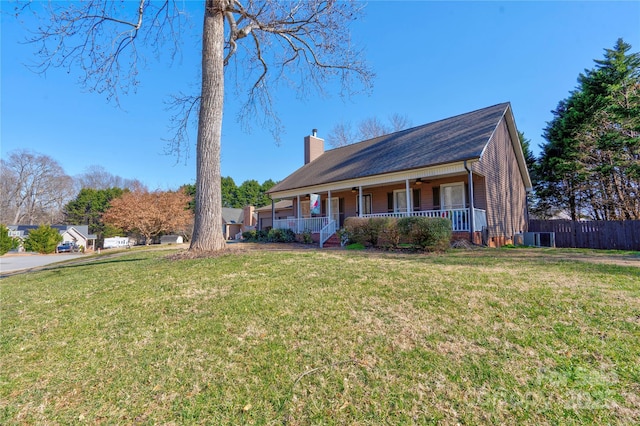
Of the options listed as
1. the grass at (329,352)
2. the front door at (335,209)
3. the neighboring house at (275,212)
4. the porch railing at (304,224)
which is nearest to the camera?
the grass at (329,352)

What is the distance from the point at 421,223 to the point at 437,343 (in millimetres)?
6174

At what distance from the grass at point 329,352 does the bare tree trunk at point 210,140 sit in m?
2.53

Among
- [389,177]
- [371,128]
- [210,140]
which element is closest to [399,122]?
[371,128]

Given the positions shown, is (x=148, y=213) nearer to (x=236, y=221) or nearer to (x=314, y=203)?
(x=236, y=221)

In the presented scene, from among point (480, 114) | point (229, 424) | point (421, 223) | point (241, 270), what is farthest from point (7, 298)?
point (480, 114)

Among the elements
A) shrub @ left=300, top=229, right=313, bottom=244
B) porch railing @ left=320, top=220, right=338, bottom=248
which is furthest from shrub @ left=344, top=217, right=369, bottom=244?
shrub @ left=300, top=229, right=313, bottom=244

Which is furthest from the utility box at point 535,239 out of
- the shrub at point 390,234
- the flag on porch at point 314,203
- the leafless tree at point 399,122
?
the leafless tree at point 399,122

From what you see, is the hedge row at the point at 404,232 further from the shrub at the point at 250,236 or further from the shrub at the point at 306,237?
the shrub at the point at 250,236

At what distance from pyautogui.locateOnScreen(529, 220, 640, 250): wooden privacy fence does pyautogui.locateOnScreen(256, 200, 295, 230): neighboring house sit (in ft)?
56.9

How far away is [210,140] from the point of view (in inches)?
298

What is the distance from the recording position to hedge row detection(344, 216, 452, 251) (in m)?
8.69

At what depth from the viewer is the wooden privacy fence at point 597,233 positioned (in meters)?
13.3

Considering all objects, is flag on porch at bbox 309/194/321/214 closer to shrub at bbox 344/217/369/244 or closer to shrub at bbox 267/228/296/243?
shrub at bbox 267/228/296/243

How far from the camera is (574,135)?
19703mm
